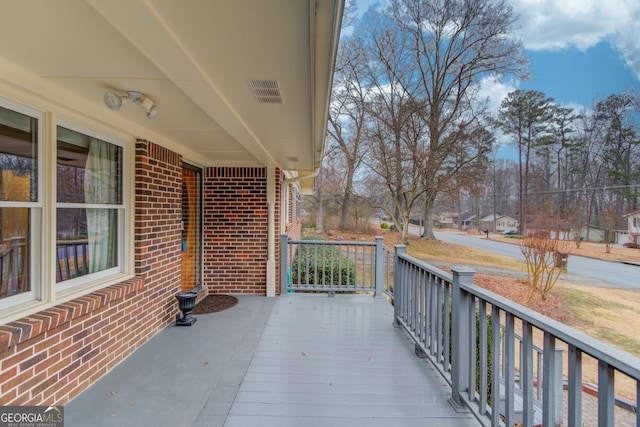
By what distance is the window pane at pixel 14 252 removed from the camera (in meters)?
1.82

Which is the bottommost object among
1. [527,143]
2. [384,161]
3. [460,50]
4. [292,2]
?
[292,2]

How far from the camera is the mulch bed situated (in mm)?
4059

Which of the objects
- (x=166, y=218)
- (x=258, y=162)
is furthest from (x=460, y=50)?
(x=166, y=218)

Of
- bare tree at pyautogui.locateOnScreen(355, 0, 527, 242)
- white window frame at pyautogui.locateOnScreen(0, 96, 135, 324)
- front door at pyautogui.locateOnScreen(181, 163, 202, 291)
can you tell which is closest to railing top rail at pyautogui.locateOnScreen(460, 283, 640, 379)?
white window frame at pyautogui.locateOnScreen(0, 96, 135, 324)

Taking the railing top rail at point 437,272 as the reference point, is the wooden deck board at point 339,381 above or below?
below

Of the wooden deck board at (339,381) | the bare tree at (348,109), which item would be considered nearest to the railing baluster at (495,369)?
the wooden deck board at (339,381)

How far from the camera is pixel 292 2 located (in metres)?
1.12

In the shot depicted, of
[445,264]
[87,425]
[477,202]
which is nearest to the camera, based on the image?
[87,425]

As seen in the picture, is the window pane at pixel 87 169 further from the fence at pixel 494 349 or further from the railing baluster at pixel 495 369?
the railing baluster at pixel 495 369

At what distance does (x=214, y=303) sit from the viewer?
4355 millimetres

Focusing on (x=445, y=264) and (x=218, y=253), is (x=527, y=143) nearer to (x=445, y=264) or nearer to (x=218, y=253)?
(x=445, y=264)

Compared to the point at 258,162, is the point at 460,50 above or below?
above

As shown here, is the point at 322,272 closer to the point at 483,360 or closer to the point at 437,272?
the point at 437,272

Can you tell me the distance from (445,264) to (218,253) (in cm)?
944
